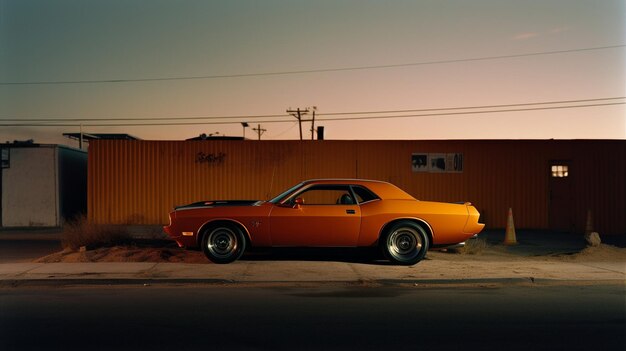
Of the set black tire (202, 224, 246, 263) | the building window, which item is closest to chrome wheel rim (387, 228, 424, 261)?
black tire (202, 224, 246, 263)

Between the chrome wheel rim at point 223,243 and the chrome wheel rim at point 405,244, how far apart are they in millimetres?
2853

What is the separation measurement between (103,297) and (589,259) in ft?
30.5

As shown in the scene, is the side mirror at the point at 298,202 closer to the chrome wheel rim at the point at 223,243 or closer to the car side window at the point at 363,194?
the car side window at the point at 363,194

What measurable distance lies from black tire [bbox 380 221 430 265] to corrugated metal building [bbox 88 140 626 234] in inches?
437

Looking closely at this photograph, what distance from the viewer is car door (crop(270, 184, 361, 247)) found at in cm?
1178

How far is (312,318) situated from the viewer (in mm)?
7559

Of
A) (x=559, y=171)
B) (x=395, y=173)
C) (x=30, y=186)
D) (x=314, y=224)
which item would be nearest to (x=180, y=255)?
(x=314, y=224)

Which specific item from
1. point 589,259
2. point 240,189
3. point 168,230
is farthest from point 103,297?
point 240,189

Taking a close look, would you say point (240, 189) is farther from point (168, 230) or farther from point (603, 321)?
point (603, 321)

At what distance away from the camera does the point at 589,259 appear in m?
13.0

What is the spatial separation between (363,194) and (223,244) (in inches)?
108

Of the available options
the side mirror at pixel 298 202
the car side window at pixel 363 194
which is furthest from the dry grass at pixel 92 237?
the car side window at pixel 363 194

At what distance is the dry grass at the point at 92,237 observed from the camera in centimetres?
1425

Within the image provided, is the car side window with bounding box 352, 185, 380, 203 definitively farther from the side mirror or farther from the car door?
the side mirror
